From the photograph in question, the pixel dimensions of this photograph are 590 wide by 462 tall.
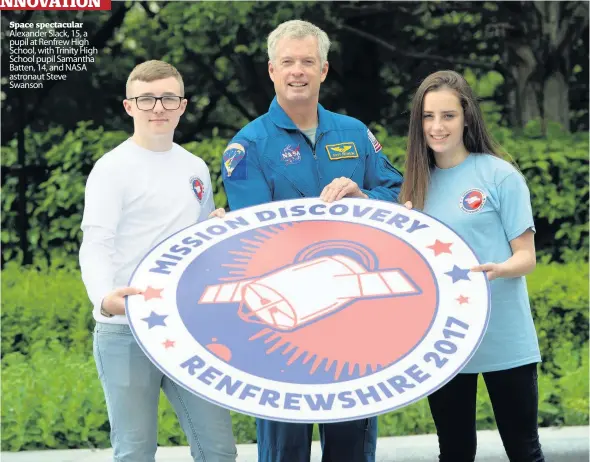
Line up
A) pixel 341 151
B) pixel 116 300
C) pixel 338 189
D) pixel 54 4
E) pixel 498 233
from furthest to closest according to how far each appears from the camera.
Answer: pixel 54 4 → pixel 341 151 → pixel 338 189 → pixel 498 233 → pixel 116 300

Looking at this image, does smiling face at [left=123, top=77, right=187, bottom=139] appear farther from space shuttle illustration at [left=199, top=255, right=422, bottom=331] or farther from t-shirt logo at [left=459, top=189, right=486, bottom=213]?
t-shirt logo at [left=459, top=189, right=486, bottom=213]

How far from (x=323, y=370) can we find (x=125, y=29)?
580 centimetres

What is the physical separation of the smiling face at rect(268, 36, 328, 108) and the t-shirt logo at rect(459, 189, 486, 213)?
0.70 m

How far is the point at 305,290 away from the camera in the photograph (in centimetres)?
340

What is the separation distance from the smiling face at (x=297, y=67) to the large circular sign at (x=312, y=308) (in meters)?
0.41

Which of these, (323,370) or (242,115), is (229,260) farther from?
(242,115)

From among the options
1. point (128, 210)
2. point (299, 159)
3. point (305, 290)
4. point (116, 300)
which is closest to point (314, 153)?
point (299, 159)

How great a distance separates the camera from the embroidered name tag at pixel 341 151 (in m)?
→ 3.72

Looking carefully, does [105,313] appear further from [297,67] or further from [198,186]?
[297,67]

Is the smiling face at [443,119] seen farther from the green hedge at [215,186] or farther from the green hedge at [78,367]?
the green hedge at [215,186]

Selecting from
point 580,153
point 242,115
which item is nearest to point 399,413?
point 580,153

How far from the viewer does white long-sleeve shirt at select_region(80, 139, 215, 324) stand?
3.38 metres

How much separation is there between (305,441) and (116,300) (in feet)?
2.90

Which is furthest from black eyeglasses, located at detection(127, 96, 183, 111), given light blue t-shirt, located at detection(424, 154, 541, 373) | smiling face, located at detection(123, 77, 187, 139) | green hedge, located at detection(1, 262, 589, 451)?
green hedge, located at detection(1, 262, 589, 451)
